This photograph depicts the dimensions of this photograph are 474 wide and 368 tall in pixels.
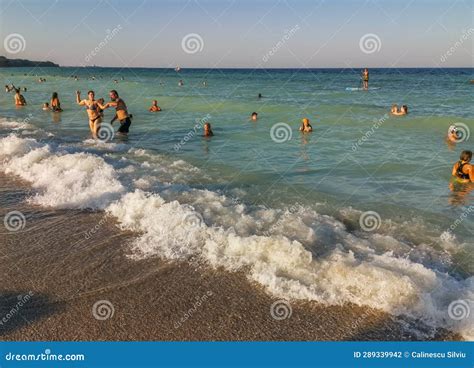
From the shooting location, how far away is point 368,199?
9.05 m

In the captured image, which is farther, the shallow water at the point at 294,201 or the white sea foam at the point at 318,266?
the shallow water at the point at 294,201

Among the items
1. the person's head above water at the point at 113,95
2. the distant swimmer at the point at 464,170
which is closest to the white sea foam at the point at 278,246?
the distant swimmer at the point at 464,170

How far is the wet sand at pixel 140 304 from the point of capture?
4.52m

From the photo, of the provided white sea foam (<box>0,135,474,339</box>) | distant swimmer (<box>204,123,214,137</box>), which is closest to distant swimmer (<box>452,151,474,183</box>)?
white sea foam (<box>0,135,474,339</box>)

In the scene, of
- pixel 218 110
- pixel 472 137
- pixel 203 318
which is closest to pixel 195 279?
pixel 203 318

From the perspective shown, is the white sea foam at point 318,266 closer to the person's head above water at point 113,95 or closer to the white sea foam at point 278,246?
the white sea foam at point 278,246

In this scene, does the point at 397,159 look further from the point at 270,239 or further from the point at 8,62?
the point at 8,62

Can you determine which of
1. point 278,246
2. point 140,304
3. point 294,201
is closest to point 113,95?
point 294,201

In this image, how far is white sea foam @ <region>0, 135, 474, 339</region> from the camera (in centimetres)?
511

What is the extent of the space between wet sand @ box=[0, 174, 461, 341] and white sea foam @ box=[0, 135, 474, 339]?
26cm

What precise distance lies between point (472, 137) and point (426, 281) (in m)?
13.9

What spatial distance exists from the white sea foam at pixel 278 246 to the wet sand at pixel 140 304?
264 millimetres

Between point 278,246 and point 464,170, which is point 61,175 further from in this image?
point 464,170

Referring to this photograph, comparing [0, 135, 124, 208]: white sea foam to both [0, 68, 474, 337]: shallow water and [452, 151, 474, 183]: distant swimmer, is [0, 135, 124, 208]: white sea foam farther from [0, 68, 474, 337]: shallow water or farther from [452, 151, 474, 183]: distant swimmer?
[452, 151, 474, 183]: distant swimmer
